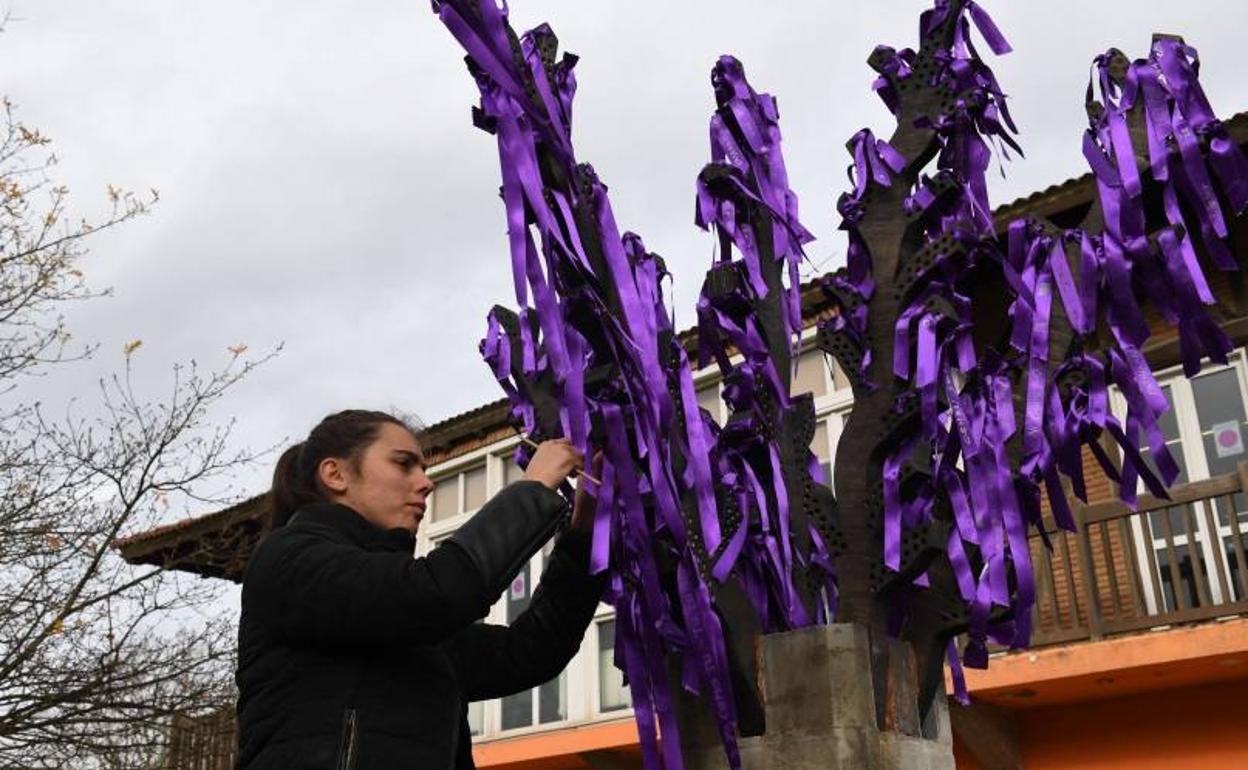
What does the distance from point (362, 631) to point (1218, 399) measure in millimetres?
9234

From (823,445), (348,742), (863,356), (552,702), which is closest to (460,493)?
(552,702)

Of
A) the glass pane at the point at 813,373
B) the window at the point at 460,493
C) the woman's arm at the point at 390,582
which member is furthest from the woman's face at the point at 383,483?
the window at the point at 460,493

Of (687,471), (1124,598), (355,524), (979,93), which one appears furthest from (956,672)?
(1124,598)

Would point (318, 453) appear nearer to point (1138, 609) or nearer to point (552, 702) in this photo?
point (1138, 609)

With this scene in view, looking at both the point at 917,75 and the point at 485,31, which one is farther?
the point at 917,75

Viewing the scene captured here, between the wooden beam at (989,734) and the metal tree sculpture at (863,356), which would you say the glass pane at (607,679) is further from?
the metal tree sculpture at (863,356)

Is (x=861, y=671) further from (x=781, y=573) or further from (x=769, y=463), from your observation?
(x=769, y=463)

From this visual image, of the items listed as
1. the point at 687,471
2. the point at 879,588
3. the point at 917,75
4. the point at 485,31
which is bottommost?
the point at 879,588

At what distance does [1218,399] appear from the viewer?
9797 millimetres

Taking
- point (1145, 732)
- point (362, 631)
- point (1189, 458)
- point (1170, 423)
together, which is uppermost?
point (1170, 423)

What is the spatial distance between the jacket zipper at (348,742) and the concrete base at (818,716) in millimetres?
861

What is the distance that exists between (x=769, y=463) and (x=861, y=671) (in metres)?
0.46

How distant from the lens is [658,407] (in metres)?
2.39

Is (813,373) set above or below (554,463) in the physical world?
above
